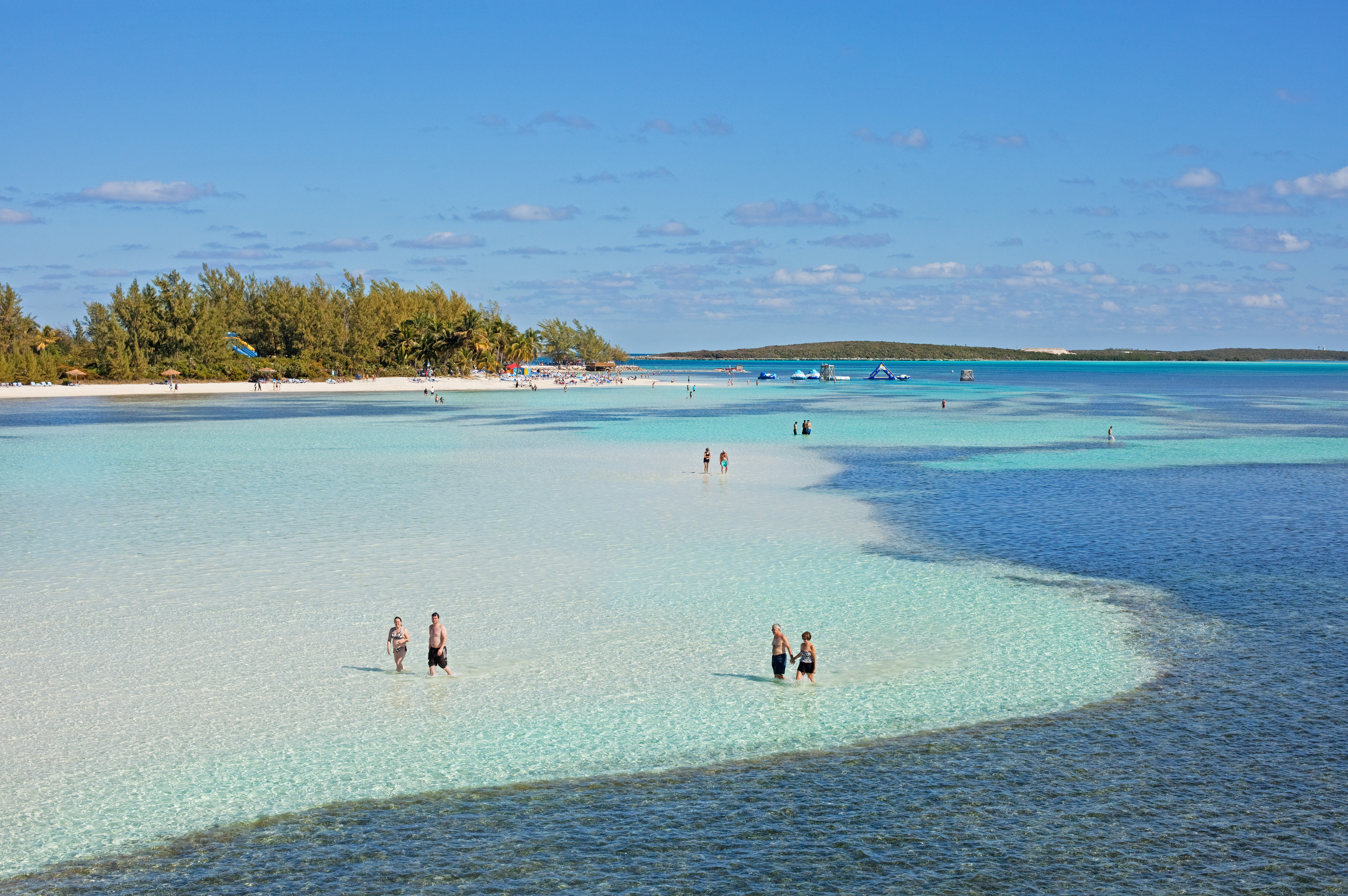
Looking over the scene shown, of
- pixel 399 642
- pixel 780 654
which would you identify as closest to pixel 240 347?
pixel 399 642

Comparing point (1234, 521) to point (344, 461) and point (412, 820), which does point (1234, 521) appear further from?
point (344, 461)

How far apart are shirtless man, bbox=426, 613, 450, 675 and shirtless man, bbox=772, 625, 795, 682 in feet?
0.29

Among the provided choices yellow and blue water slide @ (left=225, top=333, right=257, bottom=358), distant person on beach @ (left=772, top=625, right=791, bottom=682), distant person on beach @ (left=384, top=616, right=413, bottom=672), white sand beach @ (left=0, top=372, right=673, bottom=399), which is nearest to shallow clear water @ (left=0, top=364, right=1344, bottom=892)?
distant person on beach @ (left=772, top=625, right=791, bottom=682)

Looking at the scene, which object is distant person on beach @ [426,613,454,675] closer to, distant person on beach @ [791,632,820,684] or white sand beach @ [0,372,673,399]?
distant person on beach @ [791,632,820,684]

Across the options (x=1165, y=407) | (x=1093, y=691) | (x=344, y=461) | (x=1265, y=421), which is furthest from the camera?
(x=1165, y=407)

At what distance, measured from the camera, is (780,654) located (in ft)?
70.4

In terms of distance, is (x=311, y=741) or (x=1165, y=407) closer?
(x=311, y=741)

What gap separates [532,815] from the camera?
15.7 metres

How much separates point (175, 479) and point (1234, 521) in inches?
1905

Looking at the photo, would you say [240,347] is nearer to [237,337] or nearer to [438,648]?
[237,337]

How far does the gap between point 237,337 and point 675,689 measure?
7037 inches

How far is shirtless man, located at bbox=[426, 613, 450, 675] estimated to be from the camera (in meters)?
21.5

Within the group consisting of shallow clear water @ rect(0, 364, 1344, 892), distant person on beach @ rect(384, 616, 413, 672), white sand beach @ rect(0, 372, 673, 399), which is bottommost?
shallow clear water @ rect(0, 364, 1344, 892)

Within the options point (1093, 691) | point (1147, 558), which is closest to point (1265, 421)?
point (1147, 558)
